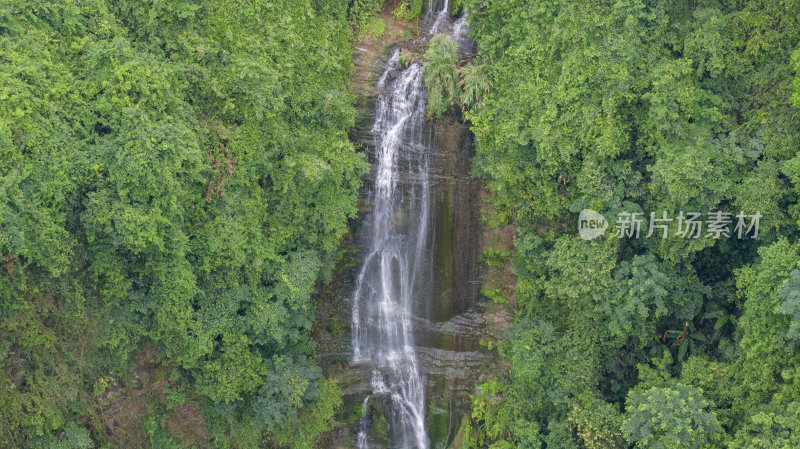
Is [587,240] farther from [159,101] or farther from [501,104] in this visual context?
[159,101]

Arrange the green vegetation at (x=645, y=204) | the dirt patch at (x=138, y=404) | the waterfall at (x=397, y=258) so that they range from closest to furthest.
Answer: the green vegetation at (x=645, y=204) → the dirt patch at (x=138, y=404) → the waterfall at (x=397, y=258)

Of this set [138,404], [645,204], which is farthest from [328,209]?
[645,204]

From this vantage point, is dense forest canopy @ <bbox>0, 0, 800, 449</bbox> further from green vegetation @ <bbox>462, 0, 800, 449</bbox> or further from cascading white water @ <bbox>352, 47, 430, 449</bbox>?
cascading white water @ <bbox>352, 47, 430, 449</bbox>

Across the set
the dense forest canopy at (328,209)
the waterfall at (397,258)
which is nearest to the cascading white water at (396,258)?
the waterfall at (397,258)

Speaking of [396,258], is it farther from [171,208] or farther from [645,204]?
[645,204]

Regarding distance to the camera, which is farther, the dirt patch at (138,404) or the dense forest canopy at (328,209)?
the dirt patch at (138,404)

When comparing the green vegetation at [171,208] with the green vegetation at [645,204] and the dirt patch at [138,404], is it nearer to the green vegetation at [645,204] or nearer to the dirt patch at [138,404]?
the dirt patch at [138,404]

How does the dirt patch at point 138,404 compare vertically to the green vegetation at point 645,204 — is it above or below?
below

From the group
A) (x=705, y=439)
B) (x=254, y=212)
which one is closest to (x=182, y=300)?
(x=254, y=212)
